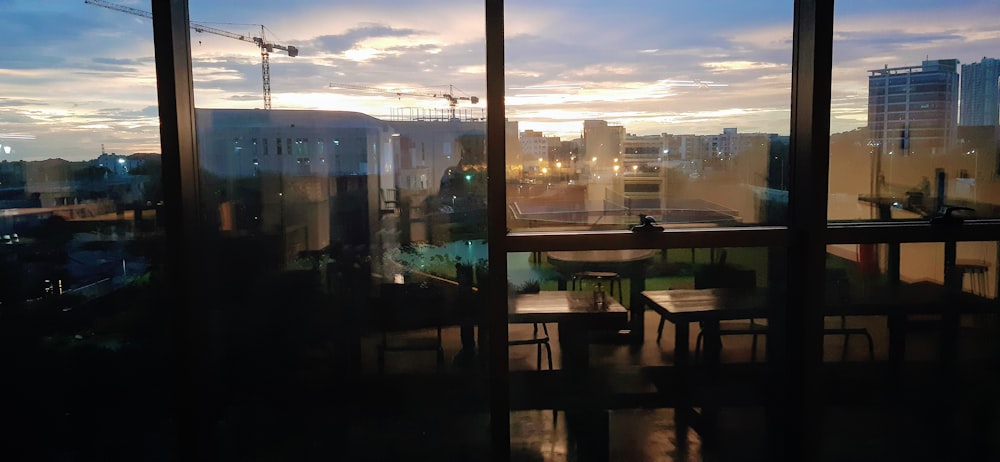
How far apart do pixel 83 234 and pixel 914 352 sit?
3139mm

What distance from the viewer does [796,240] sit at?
7.08 ft

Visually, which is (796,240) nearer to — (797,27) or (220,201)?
(797,27)

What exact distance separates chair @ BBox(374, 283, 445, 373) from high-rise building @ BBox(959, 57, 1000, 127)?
209 centimetres

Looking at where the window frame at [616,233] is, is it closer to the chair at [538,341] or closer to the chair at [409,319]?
the chair at [538,341]

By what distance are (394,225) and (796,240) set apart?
1440 mm

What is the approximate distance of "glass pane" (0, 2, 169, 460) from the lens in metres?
2.17

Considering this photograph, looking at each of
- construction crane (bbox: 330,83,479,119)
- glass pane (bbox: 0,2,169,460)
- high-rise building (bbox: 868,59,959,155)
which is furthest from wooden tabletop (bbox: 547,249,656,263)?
glass pane (bbox: 0,2,169,460)

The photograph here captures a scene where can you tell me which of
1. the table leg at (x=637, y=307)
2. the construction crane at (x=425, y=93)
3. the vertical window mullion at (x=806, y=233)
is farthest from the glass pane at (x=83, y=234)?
the vertical window mullion at (x=806, y=233)

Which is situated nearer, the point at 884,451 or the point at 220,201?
the point at 220,201

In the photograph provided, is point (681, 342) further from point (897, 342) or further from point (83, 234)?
point (83, 234)

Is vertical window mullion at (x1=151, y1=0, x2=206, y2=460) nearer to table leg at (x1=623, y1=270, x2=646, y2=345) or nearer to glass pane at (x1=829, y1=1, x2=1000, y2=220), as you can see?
table leg at (x1=623, y1=270, x2=646, y2=345)

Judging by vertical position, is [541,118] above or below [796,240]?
above

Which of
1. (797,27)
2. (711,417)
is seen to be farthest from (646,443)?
(797,27)

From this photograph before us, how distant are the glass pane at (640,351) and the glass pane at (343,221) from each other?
212 millimetres
